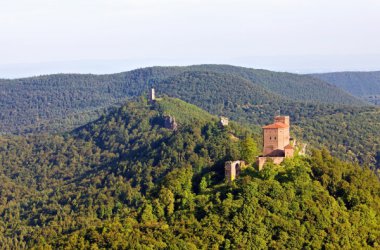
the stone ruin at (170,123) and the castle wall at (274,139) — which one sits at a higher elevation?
the castle wall at (274,139)

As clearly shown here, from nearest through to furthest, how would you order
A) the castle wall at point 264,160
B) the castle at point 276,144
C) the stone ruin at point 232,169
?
1. the castle wall at point 264,160
2. the castle at point 276,144
3. the stone ruin at point 232,169

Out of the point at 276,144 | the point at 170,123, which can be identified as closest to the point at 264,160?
the point at 276,144

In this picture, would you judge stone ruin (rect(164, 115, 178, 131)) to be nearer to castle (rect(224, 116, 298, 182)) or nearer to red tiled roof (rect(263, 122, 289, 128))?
red tiled roof (rect(263, 122, 289, 128))

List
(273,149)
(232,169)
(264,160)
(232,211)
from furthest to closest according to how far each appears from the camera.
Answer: (273,149) → (232,169) → (264,160) → (232,211)

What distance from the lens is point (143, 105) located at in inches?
5733

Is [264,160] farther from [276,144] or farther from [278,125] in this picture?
[278,125]

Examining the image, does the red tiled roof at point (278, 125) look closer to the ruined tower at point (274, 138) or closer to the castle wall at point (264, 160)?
the ruined tower at point (274, 138)

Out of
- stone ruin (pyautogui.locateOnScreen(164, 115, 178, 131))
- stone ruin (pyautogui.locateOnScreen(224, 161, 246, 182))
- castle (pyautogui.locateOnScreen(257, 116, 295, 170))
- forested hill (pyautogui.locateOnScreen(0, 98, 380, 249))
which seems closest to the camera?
forested hill (pyautogui.locateOnScreen(0, 98, 380, 249))

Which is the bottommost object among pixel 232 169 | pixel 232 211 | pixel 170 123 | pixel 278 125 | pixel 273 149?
pixel 232 211

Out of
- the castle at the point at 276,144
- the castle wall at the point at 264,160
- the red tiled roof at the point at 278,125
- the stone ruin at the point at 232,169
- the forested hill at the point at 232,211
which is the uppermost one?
the red tiled roof at the point at 278,125

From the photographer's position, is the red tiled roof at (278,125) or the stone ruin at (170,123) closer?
the red tiled roof at (278,125)

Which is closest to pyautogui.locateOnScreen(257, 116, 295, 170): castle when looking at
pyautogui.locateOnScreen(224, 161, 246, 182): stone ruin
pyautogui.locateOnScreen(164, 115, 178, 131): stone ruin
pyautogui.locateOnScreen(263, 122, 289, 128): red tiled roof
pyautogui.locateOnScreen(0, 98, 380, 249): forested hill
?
pyautogui.locateOnScreen(263, 122, 289, 128): red tiled roof

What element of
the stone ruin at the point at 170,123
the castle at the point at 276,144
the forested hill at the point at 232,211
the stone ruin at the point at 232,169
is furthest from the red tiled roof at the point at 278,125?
the stone ruin at the point at 170,123

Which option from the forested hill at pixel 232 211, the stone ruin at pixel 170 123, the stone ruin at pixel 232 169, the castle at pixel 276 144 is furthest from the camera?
the stone ruin at pixel 170 123
